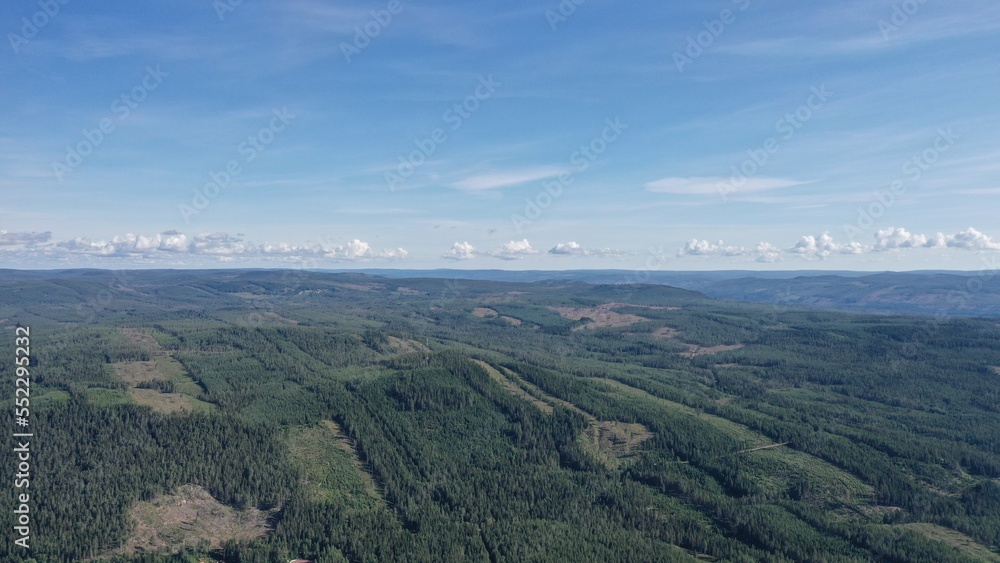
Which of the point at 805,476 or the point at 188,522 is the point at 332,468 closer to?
the point at 188,522

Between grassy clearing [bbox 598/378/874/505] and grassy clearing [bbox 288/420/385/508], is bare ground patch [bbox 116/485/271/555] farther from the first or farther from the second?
grassy clearing [bbox 598/378/874/505]

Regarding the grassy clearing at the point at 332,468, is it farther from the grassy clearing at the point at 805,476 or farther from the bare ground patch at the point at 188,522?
the grassy clearing at the point at 805,476

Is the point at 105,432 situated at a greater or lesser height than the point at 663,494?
greater

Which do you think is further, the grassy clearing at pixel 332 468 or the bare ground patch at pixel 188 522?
the grassy clearing at pixel 332 468

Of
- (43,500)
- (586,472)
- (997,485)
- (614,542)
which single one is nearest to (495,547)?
(614,542)

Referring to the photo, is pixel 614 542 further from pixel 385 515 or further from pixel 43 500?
pixel 43 500

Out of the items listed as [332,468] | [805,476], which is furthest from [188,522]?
[805,476]

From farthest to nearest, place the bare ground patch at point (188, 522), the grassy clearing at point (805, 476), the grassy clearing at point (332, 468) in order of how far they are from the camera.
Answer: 1. the grassy clearing at point (805, 476)
2. the grassy clearing at point (332, 468)
3. the bare ground patch at point (188, 522)

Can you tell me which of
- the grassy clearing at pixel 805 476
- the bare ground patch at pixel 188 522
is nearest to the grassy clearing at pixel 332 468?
the bare ground patch at pixel 188 522
